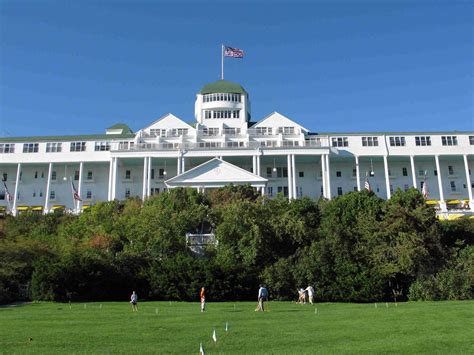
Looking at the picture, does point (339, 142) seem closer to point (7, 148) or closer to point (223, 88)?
point (223, 88)

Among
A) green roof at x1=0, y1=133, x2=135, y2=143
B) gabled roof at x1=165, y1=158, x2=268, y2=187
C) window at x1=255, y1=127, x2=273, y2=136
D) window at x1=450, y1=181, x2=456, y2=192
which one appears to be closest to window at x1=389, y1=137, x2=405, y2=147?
window at x1=450, y1=181, x2=456, y2=192

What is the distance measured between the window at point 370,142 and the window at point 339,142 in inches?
102

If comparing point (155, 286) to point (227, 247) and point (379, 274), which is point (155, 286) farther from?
point (379, 274)

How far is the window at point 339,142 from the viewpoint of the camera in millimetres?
72812

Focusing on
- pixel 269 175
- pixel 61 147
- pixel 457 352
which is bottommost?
pixel 457 352

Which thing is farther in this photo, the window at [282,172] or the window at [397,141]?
the window at [282,172]

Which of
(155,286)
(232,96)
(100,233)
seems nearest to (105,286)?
(155,286)

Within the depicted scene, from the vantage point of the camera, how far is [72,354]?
50.3 ft

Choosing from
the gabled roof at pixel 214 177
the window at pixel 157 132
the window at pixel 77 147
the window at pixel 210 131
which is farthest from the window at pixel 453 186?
the window at pixel 77 147

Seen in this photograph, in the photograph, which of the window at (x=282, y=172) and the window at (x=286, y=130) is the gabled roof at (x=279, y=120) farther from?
the window at (x=282, y=172)

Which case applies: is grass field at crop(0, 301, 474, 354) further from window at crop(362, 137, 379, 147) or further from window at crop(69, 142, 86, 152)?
window at crop(69, 142, 86, 152)

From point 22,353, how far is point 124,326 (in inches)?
246

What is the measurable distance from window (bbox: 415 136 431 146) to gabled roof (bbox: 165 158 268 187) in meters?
27.4

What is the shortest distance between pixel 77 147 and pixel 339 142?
40794 millimetres
